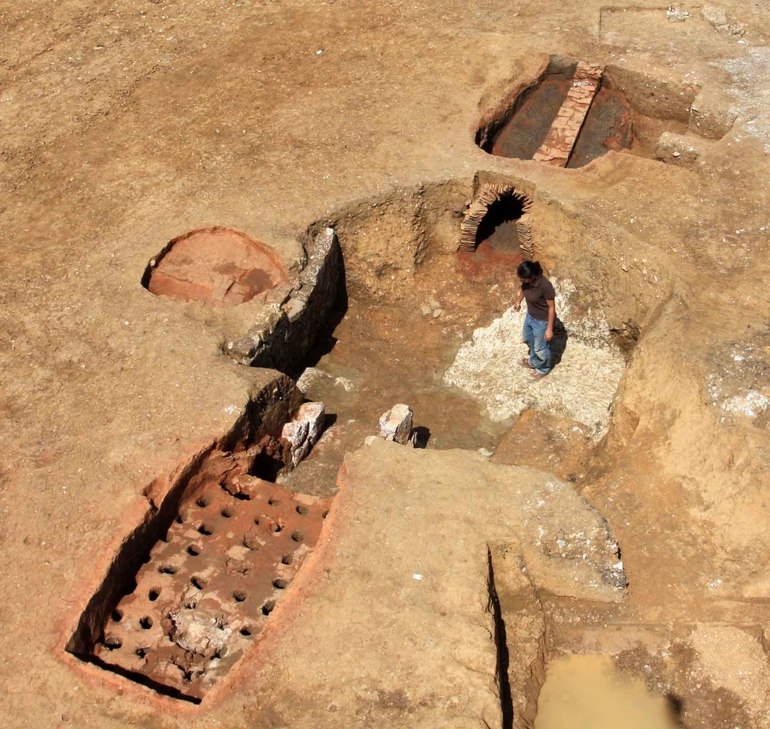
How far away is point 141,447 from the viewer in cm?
618

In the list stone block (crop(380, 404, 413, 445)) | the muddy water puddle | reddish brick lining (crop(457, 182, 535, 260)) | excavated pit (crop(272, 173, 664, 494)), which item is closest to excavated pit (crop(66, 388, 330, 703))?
stone block (crop(380, 404, 413, 445))

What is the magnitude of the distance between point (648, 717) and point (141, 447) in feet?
13.8

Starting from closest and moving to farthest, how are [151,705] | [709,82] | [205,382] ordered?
[151,705] → [205,382] → [709,82]

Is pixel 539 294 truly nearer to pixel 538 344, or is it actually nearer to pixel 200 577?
pixel 538 344

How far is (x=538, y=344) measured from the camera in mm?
8031

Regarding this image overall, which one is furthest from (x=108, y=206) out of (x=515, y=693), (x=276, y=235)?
(x=515, y=693)

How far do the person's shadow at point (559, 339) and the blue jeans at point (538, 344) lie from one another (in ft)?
0.91

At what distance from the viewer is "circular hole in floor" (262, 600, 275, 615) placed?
214 inches

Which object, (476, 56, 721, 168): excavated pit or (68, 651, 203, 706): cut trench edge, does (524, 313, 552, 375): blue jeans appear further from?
A: (68, 651, 203, 706): cut trench edge

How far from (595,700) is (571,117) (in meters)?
7.30

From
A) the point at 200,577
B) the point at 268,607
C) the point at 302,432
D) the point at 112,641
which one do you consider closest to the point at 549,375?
the point at 302,432

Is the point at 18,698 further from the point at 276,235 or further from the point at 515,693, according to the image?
the point at 276,235

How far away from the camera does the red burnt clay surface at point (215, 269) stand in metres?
7.75

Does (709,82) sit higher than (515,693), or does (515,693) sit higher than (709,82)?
(709,82)
